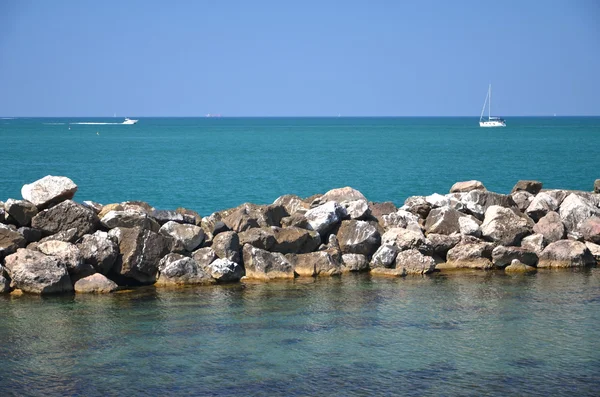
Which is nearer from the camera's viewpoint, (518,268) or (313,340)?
(313,340)

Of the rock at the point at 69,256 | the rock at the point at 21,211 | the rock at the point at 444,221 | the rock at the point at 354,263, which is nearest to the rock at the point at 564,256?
the rock at the point at 444,221

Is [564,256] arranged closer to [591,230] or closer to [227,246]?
[591,230]

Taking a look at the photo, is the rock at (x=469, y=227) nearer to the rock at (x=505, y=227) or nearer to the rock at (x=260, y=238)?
the rock at (x=505, y=227)

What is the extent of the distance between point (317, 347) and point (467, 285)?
742 cm

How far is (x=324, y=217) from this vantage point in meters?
25.0

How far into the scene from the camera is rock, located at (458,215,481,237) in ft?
83.8

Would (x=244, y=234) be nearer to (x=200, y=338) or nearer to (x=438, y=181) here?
(x=200, y=338)

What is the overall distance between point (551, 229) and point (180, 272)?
11.9 m

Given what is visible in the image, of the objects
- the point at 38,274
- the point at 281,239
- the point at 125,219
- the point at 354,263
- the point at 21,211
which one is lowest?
the point at 354,263

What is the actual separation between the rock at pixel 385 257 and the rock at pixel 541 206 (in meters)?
5.93

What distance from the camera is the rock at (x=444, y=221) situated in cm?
2611

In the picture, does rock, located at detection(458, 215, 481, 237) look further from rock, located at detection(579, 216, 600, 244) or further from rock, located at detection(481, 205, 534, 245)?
rock, located at detection(579, 216, 600, 244)

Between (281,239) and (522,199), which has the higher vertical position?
(522,199)

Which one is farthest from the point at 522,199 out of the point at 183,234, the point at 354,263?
the point at 183,234
